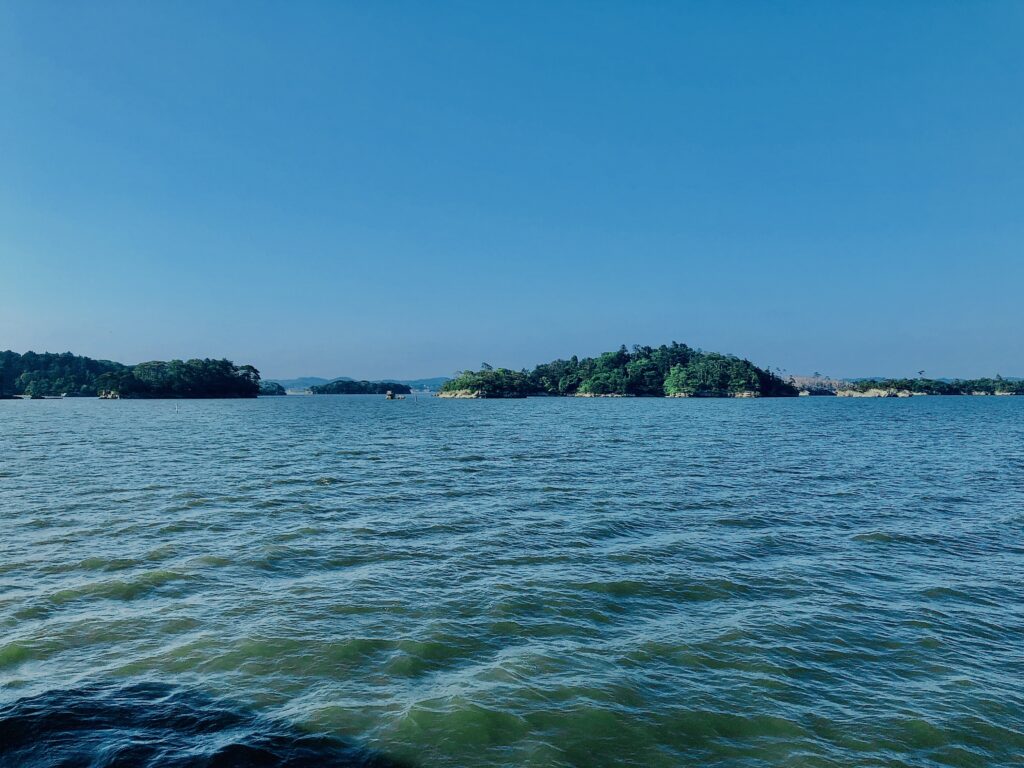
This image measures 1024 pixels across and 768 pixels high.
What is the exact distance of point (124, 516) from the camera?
2314 centimetres

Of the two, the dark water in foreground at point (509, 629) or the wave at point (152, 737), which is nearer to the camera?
the wave at point (152, 737)

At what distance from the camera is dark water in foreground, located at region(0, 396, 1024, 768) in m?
8.60

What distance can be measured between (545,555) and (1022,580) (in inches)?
509

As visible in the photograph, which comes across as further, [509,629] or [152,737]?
[509,629]

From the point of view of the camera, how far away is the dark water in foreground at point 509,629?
8602mm

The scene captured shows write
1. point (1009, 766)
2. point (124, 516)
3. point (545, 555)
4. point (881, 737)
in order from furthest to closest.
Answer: point (124, 516) → point (545, 555) → point (881, 737) → point (1009, 766)

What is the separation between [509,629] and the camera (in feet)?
41.1

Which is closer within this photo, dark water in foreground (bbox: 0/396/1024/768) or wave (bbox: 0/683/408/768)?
wave (bbox: 0/683/408/768)

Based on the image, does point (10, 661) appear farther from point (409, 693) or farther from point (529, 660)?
point (529, 660)

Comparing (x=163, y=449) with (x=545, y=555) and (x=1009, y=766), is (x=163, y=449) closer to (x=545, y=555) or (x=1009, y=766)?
(x=545, y=555)

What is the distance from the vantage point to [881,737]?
8758 mm

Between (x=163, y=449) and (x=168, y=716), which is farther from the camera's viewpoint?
(x=163, y=449)

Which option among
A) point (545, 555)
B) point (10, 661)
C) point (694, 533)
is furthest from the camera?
point (694, 533)

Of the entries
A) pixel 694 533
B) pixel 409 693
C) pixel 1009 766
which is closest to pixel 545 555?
pixel 694 533
